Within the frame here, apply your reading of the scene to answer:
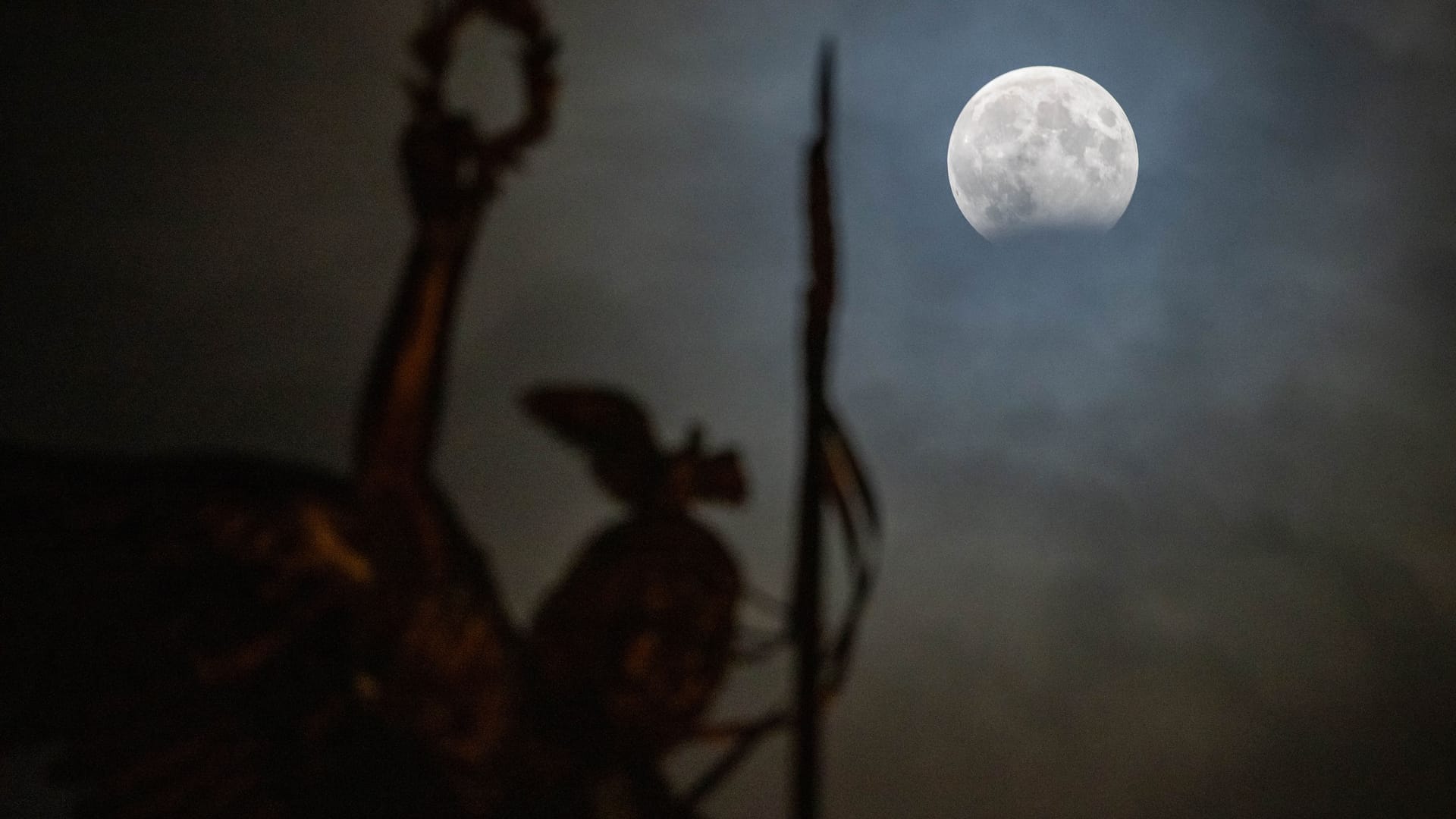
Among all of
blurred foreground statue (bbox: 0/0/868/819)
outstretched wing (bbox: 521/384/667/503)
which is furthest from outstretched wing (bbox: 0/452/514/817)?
outstretched wing (bbox: 521/384/667/503)

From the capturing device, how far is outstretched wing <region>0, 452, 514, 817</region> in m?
5.99

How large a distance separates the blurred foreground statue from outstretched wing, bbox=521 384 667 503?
0.01m

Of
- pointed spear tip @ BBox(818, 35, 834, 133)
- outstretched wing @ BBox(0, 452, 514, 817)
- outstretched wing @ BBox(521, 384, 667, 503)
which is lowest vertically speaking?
outstretched wing @ BBox(0, 452, 514, 817)

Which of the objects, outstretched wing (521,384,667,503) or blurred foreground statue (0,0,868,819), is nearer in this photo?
blurred foreground statue (0,0,868,819)

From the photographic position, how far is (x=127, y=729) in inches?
239

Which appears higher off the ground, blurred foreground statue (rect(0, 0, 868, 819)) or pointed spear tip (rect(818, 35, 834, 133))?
pointed spear tip (rect(818, 35, 834, 133))

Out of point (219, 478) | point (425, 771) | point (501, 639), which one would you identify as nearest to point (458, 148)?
point (219, 478)

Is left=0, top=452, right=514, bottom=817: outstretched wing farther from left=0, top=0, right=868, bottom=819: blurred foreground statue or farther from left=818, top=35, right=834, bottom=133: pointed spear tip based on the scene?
left=818, top=35, right=834, bottom=133: pointed spear tip

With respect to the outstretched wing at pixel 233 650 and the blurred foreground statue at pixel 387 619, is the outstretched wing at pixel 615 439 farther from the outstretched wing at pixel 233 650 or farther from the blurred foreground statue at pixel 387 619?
the outstretched wing at pixel 233 650

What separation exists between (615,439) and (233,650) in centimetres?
206

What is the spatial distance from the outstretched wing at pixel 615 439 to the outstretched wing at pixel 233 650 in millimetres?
996

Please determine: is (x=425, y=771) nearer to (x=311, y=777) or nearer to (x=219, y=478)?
(x=311, y=777)

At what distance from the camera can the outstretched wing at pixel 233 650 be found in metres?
5.99

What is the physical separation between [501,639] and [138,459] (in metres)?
1.76
